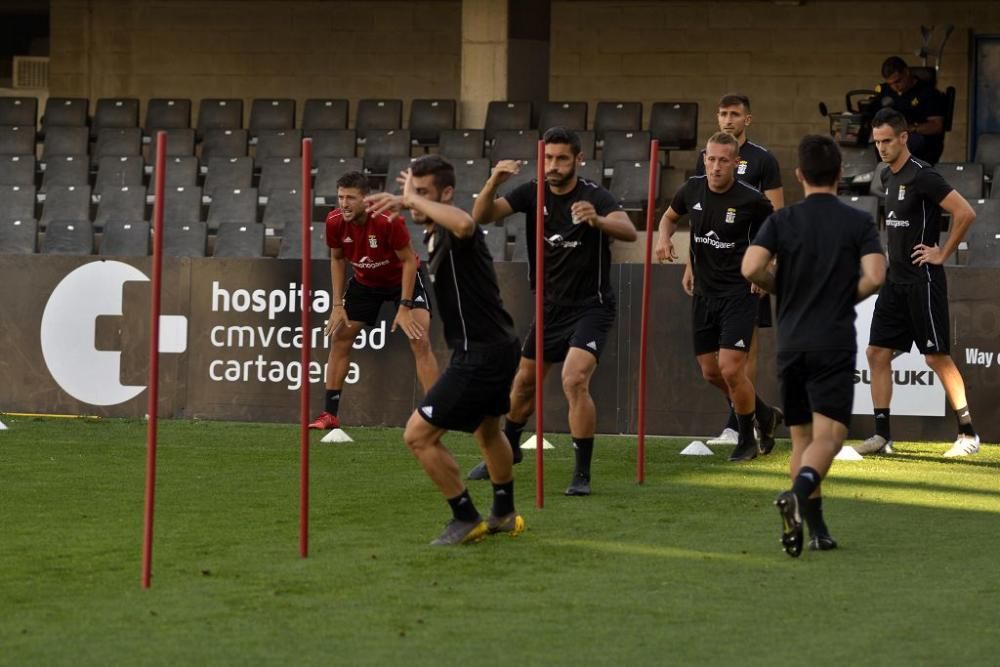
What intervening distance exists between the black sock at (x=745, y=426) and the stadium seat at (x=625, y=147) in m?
8.23

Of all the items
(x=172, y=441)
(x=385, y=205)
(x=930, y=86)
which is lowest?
(x=172, y=441)

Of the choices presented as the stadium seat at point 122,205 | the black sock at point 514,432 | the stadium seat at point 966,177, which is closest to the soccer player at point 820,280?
the black sock at point 514,432

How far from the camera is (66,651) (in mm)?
5680

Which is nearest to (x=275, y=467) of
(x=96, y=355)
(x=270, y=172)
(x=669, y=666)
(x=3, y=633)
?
(x=96, y=355)

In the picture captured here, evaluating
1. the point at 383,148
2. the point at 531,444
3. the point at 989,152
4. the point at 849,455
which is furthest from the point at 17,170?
the point at 849,455

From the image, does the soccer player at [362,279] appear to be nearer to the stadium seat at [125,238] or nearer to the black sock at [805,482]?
the stadium seat at [125,238]

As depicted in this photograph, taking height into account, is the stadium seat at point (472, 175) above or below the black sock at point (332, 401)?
above

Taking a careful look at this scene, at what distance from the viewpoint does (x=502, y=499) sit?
8.14 meters

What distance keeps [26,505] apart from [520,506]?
256 centimetres

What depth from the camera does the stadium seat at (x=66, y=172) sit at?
20.3 metres

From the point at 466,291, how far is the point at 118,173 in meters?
Answer: 13.2

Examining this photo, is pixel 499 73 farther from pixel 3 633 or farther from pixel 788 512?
pixel 3 633

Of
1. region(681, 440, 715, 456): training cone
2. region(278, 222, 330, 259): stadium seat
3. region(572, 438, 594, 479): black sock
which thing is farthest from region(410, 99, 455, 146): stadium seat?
region(572, 438, 594, 479): black sock

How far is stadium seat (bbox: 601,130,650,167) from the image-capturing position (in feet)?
64.2
